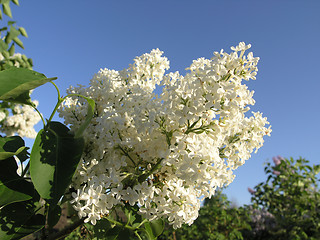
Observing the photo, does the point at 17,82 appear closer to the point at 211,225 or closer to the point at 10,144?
the point at 10,144

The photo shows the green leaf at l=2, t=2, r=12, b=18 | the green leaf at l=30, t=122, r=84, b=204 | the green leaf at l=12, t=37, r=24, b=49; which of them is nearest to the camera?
the green leaf at l=30, t=122, r=84, b=204

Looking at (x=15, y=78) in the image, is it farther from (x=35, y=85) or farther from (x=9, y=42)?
(x=9, y=42)

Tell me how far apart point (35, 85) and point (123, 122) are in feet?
1.05

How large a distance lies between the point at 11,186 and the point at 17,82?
1.15 feet

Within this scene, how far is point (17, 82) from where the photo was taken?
0.93 metres

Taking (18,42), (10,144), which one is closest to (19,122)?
(18,42)

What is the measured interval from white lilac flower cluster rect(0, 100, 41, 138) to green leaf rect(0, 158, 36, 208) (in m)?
3.49

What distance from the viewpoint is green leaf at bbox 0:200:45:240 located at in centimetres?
91

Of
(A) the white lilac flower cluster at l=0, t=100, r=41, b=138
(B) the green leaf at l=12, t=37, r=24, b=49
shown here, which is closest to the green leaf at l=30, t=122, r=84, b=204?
(B) the green leaf at l=12, t=37, r=24, b=49

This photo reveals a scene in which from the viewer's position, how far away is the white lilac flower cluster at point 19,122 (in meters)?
4.11

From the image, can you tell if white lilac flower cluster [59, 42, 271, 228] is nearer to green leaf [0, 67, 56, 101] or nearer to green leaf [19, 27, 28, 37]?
green leaf [0, 67, 56, 101]

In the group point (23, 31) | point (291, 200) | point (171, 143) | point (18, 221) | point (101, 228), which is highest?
Result: point (291, 200)

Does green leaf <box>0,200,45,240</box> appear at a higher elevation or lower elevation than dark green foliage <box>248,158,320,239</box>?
lower

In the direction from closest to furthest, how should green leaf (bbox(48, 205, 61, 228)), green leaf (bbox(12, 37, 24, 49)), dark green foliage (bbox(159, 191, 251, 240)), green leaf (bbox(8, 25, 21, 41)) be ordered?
green leaf (bbox(48, 205, 61, 228)) < green leaf (bbox(8, 25, 21, 41)) < green leaf (bbox(12, 37, 24, 49)) < dark green foliage (bbox(159, 191, 251, 240))
